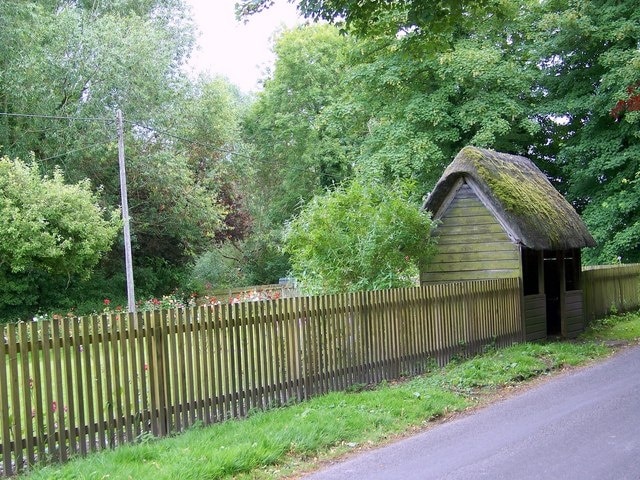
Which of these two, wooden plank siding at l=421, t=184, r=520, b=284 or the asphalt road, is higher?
wooden plank siding at l=421, t=184, r=520, b=284

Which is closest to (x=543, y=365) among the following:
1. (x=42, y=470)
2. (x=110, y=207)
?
(x=42, y=470)

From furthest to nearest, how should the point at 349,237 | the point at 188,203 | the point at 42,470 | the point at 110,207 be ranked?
the point at 188,203, the point at 110,207, the point at 349,237, the point at 42,470

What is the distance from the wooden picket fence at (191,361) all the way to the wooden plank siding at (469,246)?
11.6 ft

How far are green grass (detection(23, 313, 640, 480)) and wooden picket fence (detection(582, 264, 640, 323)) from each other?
8.50 m

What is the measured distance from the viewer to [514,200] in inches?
599

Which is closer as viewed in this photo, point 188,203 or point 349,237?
point 349,237

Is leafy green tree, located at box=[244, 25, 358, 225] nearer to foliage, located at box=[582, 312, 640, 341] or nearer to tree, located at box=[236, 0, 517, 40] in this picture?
foliage, located at box=[582, 312, 640, 341]

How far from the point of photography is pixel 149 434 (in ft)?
24.0

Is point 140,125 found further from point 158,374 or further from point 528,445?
point 528,445

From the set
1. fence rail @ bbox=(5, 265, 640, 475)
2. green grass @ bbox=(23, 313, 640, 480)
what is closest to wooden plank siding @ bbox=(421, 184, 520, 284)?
fence rail @ bbox=(5, 265, 640, 475)

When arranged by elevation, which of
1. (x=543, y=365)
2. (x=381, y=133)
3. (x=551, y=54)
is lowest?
(x=543, y=365)

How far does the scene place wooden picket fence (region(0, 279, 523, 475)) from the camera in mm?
6461

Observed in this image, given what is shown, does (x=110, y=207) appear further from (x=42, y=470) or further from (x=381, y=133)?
(x=42, y=470)

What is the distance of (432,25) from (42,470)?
9.89 metres
